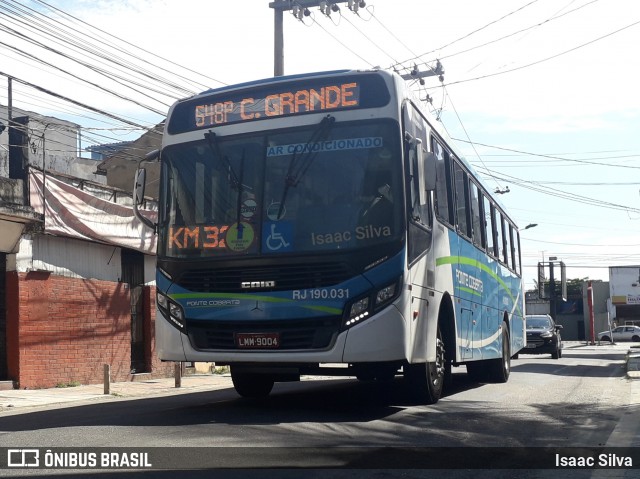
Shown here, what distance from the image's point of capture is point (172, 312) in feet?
32.1

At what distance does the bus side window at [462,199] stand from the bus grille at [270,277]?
402 cm

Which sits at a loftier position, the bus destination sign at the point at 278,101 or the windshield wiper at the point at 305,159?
the bus destination sign at the point at 278,101

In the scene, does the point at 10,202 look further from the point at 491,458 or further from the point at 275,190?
the point at 491,458

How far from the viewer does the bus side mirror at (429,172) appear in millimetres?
9789

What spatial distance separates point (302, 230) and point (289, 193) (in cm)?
45

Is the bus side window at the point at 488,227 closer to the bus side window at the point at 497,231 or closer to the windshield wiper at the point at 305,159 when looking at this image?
the bus side window at the point at 497,231

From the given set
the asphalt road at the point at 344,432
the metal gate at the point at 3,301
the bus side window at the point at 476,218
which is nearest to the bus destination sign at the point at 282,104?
the asphalt road at the point at 344,432

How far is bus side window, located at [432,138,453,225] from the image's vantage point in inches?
434

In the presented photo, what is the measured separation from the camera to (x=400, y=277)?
9.01m

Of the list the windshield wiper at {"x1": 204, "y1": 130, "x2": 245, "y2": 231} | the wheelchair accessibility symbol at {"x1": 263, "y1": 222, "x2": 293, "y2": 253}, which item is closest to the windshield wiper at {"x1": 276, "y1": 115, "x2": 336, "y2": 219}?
the wheelchair accessibility symbol at {"x1": 263, "y1": 222, "x2": 293, "y2": 253}

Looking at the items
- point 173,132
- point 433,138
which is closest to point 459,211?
point 433,138

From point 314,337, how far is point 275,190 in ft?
5.43

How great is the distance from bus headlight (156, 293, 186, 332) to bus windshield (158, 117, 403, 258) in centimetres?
52

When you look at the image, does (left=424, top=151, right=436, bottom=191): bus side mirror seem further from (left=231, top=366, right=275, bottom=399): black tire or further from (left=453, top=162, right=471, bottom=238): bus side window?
(left=231, top=366, right=275, bottom=399): black tire
